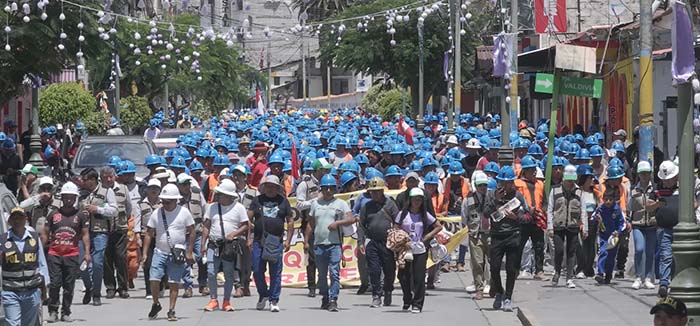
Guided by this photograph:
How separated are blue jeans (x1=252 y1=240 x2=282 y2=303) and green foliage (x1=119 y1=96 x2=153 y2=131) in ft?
136

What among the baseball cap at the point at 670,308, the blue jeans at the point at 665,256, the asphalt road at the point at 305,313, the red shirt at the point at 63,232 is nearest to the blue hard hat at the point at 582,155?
the asphalt road at the point at 305,313

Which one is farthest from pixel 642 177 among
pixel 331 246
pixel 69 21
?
pixel 69 21

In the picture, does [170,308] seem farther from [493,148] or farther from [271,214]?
[493,148]

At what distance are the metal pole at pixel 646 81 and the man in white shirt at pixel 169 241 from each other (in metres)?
6.47

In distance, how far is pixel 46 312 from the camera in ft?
55.5

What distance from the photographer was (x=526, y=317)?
15.5 meters

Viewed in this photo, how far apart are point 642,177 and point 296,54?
Result: 387ft

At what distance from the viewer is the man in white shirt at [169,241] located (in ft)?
53.2

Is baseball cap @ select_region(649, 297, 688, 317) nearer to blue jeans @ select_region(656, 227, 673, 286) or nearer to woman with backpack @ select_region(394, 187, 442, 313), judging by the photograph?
blue jeans @ select_region(656, 227, 673, 286)

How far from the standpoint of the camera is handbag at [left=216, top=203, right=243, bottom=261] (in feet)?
55.4

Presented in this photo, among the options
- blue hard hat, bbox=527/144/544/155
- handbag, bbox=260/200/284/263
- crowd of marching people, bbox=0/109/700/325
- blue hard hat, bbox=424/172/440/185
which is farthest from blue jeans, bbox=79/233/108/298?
blue hard hat, bbox=527/144/544/155

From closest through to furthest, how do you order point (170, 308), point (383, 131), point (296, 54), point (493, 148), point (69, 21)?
point (170, 308) → point (493, 148) → point (69, 21) → point (383, 131) → point (296, 54)

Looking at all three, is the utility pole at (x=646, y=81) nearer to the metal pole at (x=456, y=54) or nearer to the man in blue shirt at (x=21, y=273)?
the man in blue shirt at (x=21, y=273)

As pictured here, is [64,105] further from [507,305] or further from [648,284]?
[507,305]
